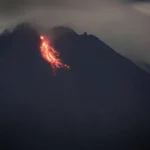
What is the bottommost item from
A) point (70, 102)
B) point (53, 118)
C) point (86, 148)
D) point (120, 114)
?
point (86, 148)

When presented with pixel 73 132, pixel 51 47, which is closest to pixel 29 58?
pixel 51 47

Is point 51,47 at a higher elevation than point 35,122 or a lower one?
higher

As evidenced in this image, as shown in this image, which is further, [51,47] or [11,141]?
[51,47]

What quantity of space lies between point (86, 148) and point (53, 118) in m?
15.8

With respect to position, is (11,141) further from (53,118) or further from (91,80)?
(91,80)

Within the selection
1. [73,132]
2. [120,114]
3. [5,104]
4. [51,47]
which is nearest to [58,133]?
[73,132]

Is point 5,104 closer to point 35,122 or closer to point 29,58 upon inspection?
point 35,122

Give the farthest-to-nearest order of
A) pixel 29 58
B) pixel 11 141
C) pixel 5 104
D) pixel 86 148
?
1. pixel 29 58
2. pixel 5 104
3. pixel 86 148
4. pixel 11 141

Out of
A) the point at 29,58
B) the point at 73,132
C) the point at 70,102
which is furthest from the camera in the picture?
the point at 29,58

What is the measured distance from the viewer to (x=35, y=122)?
82.2 meters

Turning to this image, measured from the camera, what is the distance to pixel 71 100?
324 ft

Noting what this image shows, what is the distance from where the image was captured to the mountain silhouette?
252ft

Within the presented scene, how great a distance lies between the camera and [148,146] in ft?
253

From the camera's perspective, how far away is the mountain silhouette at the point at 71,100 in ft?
252
